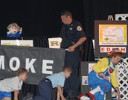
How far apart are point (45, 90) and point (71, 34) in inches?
57.8

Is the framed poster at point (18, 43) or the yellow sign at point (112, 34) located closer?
the yellow sign at point (112, 34)

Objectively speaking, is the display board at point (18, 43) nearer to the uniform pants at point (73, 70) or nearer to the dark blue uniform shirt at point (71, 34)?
the dark blue uniform shirt at point (71, 34)

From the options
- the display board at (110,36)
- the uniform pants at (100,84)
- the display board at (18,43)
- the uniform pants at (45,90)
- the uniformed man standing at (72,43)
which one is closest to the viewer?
the uniform pants at (45,90)

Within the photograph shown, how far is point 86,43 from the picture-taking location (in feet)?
41.8

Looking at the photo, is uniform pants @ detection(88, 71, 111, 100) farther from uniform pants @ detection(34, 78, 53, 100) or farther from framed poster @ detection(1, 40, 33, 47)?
framed poster @ detection(1, 40, 33, 47)

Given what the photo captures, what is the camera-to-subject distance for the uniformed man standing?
39.5 feet

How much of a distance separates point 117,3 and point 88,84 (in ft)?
11.4

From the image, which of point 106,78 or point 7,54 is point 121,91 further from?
point 7,54

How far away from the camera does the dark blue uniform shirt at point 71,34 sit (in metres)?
12.1

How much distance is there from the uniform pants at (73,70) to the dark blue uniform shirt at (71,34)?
22 centimetres

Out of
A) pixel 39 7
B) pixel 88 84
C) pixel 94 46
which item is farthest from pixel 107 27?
pixel 39 7

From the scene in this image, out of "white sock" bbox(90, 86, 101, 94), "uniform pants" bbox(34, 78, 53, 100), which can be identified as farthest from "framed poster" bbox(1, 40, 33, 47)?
"white sock" bbox(90, 86, 101, 94)

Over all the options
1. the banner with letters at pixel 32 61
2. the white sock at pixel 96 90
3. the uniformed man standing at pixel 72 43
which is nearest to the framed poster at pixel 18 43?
the banner with letters at pixel 32 61

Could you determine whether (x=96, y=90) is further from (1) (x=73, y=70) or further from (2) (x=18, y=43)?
(2) (x=18, y=43)
